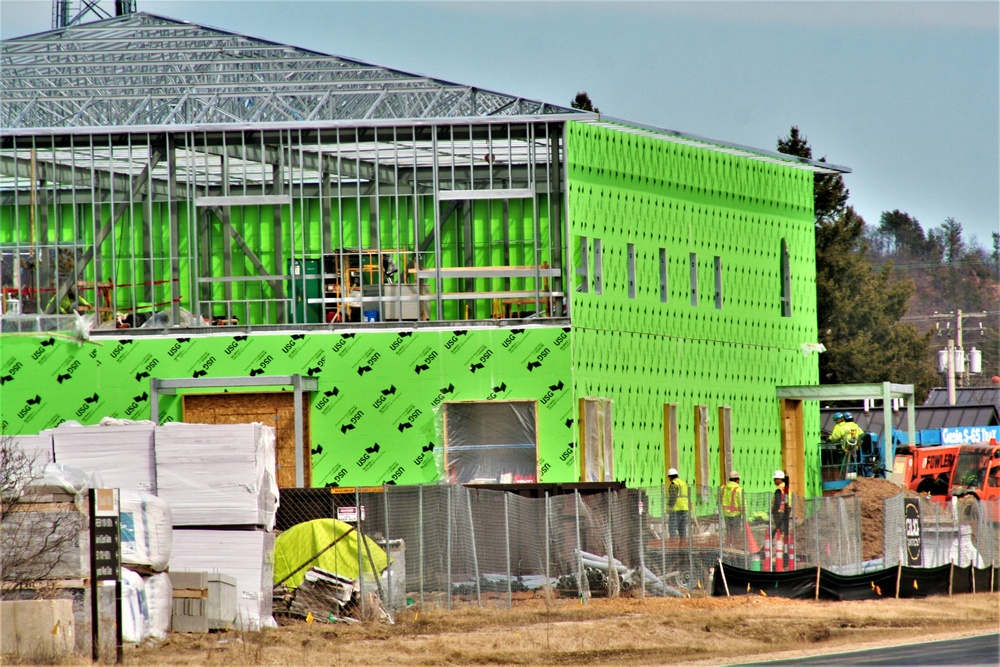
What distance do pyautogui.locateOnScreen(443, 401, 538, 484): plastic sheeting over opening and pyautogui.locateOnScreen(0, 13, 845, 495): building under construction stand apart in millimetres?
46

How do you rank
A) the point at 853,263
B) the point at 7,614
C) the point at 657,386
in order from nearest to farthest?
the point at 7,614 < the point at 657,386 < the point at 853,263

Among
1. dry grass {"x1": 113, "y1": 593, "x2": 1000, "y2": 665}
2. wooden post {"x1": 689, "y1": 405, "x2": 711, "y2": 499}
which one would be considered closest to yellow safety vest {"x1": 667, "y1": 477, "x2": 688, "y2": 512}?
dry grass {"x1": 113, "y1": 593, "x2": 1000, "y2": 665}

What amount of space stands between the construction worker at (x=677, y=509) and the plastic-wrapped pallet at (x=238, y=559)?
25.1ft

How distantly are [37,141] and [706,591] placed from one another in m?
17.7

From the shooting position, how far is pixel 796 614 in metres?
24.6

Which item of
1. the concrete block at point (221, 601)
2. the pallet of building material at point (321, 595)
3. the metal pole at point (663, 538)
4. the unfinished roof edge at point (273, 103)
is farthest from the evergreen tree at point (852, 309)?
the concrete block at point (221, 601)

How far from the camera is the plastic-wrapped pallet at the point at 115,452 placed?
23.0 meters

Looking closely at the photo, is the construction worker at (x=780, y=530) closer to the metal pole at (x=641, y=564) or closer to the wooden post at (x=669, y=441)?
the metal pole at (x=641, y=564)

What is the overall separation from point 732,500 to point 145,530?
1231 cm

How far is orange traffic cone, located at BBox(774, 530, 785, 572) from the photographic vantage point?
93.3 feet

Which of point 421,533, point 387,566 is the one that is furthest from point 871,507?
point 387,566

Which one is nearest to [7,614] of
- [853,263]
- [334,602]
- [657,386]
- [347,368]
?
[334,602]

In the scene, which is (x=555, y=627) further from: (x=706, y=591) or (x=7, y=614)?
(x=7, y=614)

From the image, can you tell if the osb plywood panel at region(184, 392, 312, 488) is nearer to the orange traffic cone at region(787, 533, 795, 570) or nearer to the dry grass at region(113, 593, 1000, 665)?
the dry grass at region(113, 593, 1000, 665)
